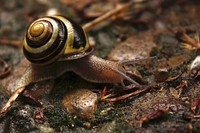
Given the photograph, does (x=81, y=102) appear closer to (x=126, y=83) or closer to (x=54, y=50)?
(x=126, y=83)

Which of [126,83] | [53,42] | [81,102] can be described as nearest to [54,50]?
[53,42]

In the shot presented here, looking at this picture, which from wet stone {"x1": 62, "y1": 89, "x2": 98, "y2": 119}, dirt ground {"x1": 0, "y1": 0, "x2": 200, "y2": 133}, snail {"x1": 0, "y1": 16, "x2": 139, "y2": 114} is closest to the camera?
dirt ground {"x1": 0, "y1": 0, "x2": 200, "y2": 133}

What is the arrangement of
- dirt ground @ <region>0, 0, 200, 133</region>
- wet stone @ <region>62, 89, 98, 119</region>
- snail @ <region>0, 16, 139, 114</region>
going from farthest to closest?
snail @ <region>0, 16, 139, 114</region> < wet stone @ <region>62, 89, 98, 119</region> < dirt ground @ <region>0, 0, 200, 133</region>

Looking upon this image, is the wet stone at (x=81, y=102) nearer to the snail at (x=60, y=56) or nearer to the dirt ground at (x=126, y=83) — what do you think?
the dirt ground at (x=126, y=83)

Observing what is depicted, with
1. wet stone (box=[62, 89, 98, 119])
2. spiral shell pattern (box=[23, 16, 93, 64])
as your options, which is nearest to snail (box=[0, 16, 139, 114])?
spiral shell pattern (box=[23, 16, 93, 64])

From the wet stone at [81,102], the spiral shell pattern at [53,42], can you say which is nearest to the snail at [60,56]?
the spiral shell pattern at [53,42]

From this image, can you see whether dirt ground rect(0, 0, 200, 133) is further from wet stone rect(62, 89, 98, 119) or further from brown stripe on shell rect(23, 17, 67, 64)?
brown stripe on shell rect(23, 17, 67, 64)

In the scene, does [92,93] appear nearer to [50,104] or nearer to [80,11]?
[50,104]
